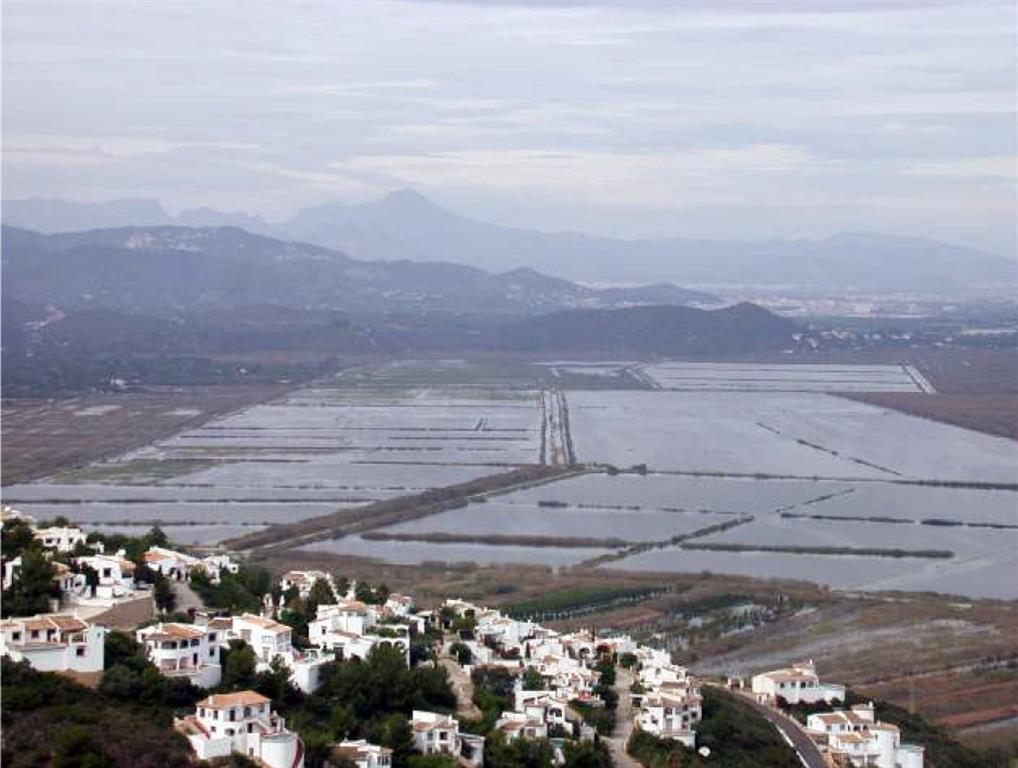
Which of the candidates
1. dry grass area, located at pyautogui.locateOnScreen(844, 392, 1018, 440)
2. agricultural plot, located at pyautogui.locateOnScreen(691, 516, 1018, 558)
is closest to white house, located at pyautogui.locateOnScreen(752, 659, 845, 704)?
agricultural plot, located at pyautogui.locateOnScreen(691, 516, 1018, 558)

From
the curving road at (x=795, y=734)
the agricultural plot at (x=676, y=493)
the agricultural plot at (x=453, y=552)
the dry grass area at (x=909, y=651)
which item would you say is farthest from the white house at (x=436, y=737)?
the agricultural plot at (x=676, y=493)

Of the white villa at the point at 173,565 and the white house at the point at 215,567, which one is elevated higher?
the white villa at the point at 173,565

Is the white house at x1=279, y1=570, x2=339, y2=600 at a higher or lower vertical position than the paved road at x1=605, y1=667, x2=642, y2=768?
higher

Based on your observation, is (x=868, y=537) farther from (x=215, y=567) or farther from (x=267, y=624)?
(x=267, y=624)

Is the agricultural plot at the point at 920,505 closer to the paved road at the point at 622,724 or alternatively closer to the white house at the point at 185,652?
the paved road at the point at 622,724

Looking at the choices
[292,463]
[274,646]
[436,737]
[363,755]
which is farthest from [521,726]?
[292,463]

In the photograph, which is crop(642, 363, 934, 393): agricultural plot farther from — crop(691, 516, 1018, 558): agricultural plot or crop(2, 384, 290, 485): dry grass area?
crop(691, 516, 1018, 558): agricultural plot
